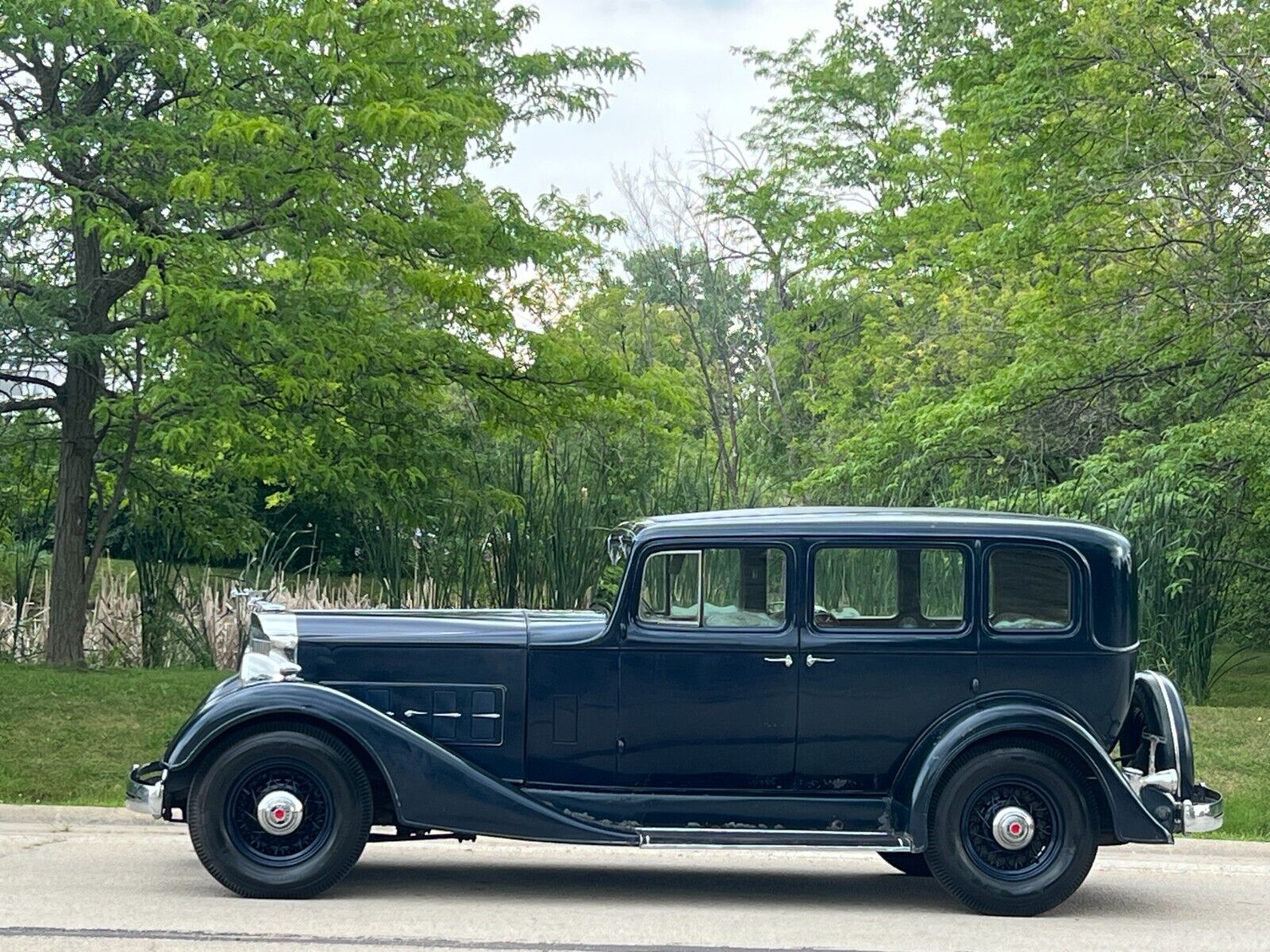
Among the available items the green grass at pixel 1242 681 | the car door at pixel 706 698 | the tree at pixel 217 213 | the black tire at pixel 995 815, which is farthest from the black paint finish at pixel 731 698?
the green grass at pixel 1242 681

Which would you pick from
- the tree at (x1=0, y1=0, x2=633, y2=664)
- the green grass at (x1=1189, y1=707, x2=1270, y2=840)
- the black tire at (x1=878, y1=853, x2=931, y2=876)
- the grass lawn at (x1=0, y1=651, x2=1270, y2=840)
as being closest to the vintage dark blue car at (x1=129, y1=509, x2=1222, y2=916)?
the black tire at (x1=878, y1=853, x2=931, y2=876)

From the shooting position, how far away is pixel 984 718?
739 centimetres

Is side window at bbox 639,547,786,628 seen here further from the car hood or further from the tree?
the tree

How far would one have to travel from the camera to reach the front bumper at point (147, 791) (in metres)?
7.30

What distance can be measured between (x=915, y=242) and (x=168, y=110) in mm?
20095

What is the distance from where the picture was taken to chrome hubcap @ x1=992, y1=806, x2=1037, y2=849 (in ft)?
24.2

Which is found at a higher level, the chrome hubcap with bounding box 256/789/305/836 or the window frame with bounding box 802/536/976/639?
the window frame with bounding box 802/536/976/639

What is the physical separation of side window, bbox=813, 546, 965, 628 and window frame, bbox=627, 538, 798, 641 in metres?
0.13

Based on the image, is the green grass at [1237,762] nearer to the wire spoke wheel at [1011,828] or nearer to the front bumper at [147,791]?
the wire spoke wheel at [1011,828]

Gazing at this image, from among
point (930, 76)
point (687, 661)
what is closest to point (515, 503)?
point (687, 661)

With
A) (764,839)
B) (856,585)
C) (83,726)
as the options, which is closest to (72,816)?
(83,726)

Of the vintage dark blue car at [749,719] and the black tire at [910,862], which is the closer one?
the vintage dark blue car at [749,719]

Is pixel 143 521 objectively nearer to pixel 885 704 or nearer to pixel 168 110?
pixel 168 110

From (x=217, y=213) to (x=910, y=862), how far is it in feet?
26.8
